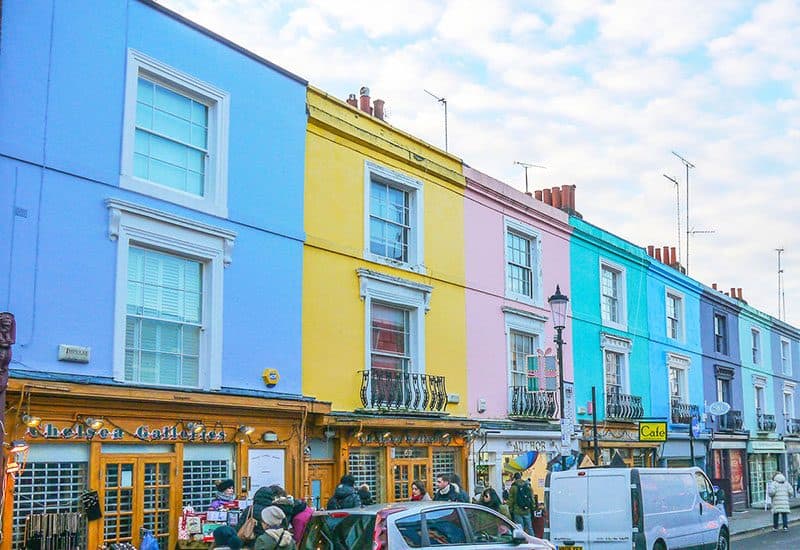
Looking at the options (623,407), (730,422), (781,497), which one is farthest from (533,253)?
(730,422)

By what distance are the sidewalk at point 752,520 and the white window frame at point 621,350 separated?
4864 mm

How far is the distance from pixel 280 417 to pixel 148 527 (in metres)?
3.03

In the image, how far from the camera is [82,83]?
44.1ft

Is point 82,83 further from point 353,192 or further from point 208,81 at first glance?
point 353,192

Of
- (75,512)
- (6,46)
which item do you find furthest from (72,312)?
(6,46)

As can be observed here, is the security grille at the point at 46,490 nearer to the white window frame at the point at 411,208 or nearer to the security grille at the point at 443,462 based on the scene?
the white window frame at the point at 411,208

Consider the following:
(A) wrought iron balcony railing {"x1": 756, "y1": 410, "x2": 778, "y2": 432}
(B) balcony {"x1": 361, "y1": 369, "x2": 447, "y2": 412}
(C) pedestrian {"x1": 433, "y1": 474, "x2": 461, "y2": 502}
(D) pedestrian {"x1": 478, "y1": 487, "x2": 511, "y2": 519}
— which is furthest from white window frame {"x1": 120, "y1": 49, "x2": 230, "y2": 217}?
(A) wrought iron balcony railing {"x1": 756, "y1": 410, "x2": 778, "y2": 432}

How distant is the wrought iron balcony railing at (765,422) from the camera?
39.0 m

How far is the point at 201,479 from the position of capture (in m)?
14.7

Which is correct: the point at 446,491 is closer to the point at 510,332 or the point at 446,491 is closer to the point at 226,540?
the point at 226,540

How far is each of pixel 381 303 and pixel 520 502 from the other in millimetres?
4862

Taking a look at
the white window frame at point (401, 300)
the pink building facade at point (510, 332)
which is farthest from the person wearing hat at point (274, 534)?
the pink building facade at point (510, 332)

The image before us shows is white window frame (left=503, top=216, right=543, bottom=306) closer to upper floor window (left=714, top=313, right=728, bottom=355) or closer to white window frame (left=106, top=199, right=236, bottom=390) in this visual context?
white window frame (left=106, top=199, right=236, bottom=390)

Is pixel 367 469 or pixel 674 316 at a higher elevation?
pixel 674 316
